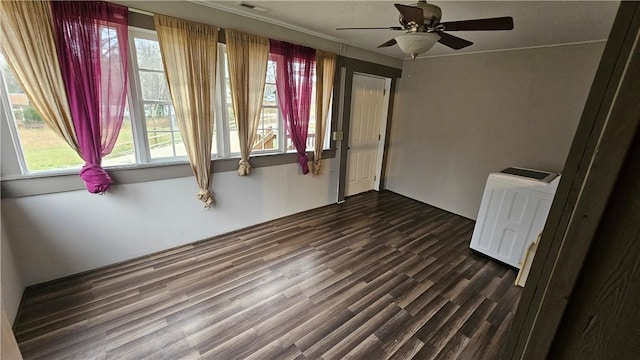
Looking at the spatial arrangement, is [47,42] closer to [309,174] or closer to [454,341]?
[309,174]

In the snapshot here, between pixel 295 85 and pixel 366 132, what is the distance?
5.71 feet

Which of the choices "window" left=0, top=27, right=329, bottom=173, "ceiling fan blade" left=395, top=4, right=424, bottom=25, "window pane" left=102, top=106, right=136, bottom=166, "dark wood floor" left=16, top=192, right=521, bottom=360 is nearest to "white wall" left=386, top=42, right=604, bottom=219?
"dark wood floor" left=16, top=192, right=521, bottom=360

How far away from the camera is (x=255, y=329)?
1.86 metres

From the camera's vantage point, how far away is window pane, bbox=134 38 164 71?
2263 mm

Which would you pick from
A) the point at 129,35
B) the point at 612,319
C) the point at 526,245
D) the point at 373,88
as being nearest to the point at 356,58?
the point at 373,88

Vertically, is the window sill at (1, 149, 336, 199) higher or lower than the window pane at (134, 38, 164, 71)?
lower

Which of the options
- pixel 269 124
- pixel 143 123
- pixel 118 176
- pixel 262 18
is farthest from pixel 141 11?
pixel 269 124

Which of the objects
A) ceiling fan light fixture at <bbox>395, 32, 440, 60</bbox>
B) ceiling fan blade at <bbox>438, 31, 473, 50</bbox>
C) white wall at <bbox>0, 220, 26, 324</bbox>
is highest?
ceiling fan blade at <bbox>438, 31, 473, 50</bbox>

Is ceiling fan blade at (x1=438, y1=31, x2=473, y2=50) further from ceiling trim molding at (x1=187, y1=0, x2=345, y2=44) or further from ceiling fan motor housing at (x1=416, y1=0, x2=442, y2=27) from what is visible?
ceiling trim molding at (x1=187, y1=0, x2=345, y2=44)

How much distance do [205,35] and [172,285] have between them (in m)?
2.31

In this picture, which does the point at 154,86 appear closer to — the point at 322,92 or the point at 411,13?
the point at 322,92

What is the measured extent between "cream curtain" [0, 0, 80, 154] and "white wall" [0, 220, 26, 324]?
2.87ft

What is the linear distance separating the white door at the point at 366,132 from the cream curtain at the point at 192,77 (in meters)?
2.23

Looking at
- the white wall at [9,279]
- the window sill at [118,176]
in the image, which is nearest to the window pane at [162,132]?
the window sill at [118,176]
